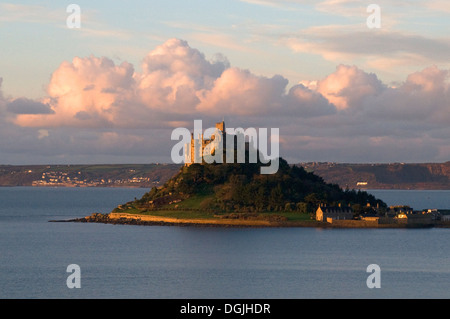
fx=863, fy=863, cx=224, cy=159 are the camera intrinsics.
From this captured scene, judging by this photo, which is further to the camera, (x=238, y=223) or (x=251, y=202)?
(x=251, y=202)

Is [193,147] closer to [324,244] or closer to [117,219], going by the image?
[117,219]

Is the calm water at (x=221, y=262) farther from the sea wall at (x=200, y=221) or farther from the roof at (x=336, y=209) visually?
the roof at (x=336, y=209)

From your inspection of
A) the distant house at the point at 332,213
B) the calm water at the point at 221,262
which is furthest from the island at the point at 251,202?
the calm water at the point at 221,262

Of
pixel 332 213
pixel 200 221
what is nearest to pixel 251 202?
pixel 200 221

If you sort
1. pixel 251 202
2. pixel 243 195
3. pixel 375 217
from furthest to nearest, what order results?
1. pixel 243 195
2. pixel 251 202
3. pixel 375 217

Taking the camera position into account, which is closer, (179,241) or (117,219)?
(179,241)

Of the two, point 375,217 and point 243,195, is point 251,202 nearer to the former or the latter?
point 243,195
